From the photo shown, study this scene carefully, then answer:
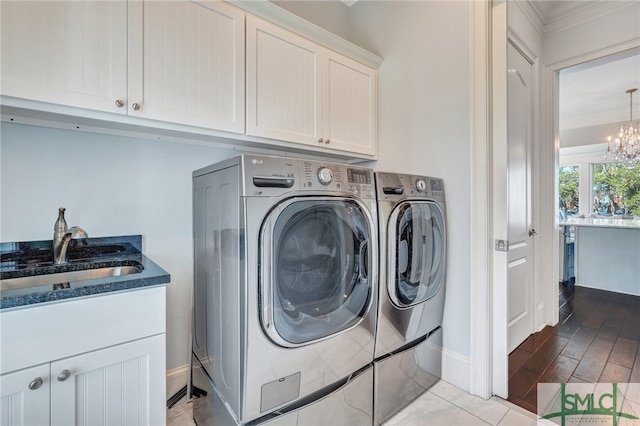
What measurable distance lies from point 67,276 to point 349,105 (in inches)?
A: 76.3

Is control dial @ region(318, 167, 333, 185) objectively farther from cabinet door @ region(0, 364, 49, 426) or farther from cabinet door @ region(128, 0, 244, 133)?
cabinet door @ region(0, 364, 49, 426)

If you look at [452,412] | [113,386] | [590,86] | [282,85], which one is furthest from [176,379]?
[590,86]

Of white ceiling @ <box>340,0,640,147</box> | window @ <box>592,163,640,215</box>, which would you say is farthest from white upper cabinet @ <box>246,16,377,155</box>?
window @ <box>592,163,640,215</box>

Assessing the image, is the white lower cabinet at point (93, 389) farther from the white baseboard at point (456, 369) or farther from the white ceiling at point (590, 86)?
the white ceiling at point (590, 86)

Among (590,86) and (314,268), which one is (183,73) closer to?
(314,268)

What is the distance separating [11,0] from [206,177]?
91 cm

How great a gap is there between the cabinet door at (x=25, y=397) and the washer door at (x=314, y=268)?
706mm

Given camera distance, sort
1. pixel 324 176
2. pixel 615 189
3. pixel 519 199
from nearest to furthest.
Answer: pixel 324 176 → pixel 519 199 → pixel 615 189

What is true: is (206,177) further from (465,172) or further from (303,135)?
(465,172)

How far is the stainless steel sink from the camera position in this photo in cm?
117

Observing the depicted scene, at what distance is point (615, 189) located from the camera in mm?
6117

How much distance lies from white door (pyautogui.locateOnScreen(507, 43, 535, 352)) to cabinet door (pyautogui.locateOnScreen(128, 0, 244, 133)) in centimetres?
196

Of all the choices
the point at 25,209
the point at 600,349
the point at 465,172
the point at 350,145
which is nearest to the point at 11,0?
the point at 25,209

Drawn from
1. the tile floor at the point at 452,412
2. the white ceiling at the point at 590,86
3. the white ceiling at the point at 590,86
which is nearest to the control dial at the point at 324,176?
the tile floor at the point at 452,412
